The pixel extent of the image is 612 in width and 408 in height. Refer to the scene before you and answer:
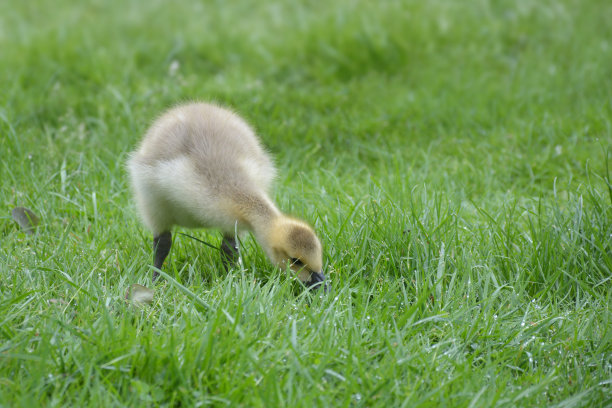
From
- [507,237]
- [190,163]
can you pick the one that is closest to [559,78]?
[507,237]

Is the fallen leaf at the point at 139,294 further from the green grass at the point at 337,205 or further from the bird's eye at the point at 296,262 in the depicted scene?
the bird's eye at the point at 296,262

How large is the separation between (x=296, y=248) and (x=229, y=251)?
2.30 ft

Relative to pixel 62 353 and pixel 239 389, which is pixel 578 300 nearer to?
pixel 239 389

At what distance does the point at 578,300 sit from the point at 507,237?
51 centimetres

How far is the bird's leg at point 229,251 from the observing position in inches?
148

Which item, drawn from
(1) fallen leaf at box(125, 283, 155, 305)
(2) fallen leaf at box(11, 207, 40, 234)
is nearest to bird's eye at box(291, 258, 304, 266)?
(1) fallen leaf at box(125, 283, 155, 305)

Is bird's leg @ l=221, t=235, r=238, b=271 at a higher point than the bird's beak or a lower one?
lower

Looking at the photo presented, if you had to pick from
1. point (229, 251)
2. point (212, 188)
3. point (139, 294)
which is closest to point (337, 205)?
point (229, 251)

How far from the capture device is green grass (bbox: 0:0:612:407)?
107 inches

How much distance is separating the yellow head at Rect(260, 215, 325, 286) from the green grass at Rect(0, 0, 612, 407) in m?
0.11

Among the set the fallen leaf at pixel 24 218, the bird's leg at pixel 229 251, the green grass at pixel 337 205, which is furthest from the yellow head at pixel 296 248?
the fallen leaf at pixel 24 218

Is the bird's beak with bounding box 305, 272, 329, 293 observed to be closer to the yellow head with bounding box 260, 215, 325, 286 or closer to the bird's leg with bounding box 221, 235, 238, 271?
the yellow head with bounding box 260, 215, 325, 286

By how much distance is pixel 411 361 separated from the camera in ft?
9.47

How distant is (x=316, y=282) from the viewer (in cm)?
334
